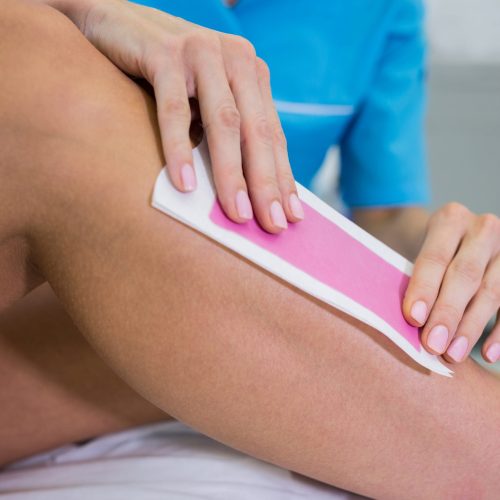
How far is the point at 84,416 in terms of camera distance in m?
0.74

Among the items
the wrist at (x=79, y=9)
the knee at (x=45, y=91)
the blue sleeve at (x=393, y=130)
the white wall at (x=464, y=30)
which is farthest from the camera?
the white wall at (x=464, y=30)

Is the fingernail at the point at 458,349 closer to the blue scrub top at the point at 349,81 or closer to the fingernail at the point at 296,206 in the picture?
the fingernail at the point at 296,206

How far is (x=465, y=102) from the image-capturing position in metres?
1.87

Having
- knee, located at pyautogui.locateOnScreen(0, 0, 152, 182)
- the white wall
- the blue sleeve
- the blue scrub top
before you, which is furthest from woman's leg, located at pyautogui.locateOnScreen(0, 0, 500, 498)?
the white wall

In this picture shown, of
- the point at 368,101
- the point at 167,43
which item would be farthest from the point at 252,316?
the point at 368,101

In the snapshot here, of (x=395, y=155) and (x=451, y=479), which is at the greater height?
(x=395, y=155)

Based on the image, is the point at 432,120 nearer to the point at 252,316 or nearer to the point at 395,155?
the point at 395,155

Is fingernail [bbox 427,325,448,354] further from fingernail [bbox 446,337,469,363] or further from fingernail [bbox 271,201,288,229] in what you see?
fingernail [bbox 271,201,288,229]

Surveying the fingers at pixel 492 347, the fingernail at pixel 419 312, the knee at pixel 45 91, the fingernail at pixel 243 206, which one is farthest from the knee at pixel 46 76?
the fingers at pixel 492 347

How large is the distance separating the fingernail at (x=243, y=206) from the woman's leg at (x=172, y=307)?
0.11 ft

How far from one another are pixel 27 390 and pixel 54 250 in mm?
273

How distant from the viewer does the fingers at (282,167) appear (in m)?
0.54

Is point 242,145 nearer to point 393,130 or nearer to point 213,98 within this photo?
point 213,98

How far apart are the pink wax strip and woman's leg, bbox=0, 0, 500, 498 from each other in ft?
0.07
